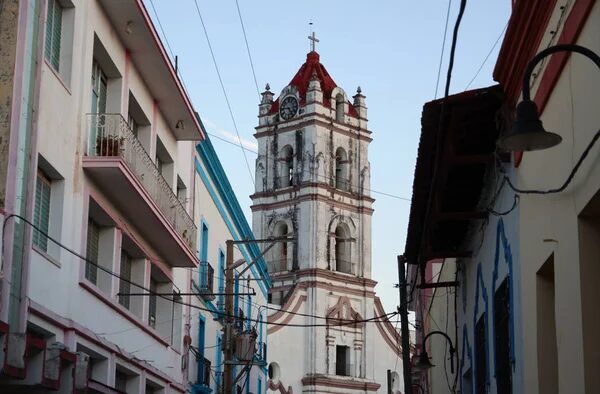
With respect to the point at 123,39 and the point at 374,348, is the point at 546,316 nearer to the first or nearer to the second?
the point at 123,39

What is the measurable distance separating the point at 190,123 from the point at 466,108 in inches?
474

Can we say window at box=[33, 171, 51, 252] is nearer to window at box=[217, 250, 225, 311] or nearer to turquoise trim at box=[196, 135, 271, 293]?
turquoise trim at box=[196, 135, 271, 293]

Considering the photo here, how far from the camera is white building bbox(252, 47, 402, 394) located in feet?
202

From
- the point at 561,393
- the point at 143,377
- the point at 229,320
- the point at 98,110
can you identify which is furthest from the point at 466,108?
the point at 229,320

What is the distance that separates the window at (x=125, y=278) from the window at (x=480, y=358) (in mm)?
6686

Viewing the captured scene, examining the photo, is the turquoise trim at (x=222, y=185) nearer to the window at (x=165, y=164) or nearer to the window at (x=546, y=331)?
the window at (x=165, y=164)

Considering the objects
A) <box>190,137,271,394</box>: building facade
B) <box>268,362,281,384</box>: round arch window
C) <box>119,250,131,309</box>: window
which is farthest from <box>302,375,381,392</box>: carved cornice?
<box>119,250,131,309</box>: window

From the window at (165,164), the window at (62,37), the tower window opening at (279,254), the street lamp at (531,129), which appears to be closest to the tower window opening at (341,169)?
the tower window opening at (279,254)

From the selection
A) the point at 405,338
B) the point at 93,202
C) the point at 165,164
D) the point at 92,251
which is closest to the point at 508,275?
the point at 93,202

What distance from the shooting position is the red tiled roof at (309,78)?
216 ft

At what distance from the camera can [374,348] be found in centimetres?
6406

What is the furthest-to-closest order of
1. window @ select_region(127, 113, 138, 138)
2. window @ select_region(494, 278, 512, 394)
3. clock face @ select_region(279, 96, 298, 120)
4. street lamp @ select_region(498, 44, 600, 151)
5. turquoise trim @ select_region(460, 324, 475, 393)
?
clock face @ select_region(279, 96, 298, 120)
window @ select_region(127, 113, 138, 138)
turquoise trim @ select_region(460, 324, 475, 393)
window @ select_region(494, 278, 512, 394)
street lamp @ select_region(498, 44, 600, 151)

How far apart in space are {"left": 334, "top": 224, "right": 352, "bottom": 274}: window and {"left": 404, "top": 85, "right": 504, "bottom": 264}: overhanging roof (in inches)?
1824

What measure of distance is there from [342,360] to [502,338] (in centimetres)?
5014
